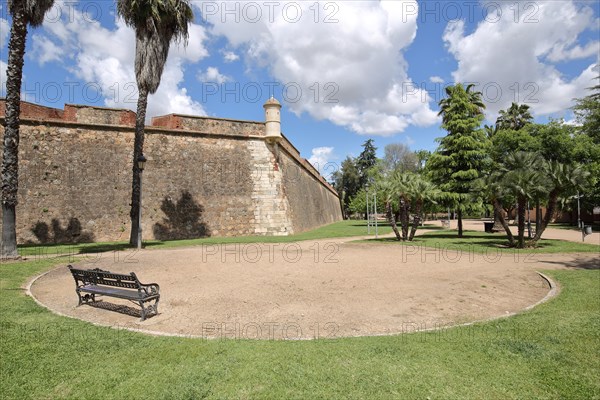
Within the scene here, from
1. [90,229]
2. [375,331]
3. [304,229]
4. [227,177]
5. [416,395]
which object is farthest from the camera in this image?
[304,229]

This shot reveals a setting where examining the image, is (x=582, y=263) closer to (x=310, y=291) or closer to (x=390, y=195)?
(x=390, y=195)

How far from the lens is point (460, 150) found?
22.5m

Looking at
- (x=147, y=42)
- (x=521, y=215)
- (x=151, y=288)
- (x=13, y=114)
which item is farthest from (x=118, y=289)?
(x=521, y=215)

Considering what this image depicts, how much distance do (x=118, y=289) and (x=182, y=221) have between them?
1459 centimetres

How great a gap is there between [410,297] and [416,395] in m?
4.09

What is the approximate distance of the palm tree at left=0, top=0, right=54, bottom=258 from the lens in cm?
1095

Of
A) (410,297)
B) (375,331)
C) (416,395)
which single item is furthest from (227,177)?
(416,395)

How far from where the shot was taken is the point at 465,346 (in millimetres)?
4277

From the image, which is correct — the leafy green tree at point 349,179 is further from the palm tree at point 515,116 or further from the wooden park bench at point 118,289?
the wooden park bench at point 118,289

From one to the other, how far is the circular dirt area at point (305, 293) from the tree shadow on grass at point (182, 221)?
679 cm

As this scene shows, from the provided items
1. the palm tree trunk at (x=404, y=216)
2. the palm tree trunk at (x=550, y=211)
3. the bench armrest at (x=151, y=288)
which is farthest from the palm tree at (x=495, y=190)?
the bench armrest at (x=151, y=288)

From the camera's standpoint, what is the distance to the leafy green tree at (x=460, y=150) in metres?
22.2

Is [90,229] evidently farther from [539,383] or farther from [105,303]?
[539,383]

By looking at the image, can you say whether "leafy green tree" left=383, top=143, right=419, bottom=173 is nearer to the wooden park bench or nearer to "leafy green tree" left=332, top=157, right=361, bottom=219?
"leafy green tree" left=332, top=157, right=361, bottom=219
